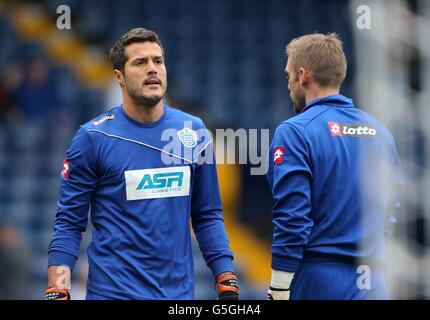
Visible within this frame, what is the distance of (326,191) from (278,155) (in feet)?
0.91

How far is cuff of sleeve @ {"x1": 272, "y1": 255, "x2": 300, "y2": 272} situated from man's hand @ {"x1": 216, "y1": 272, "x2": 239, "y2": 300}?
39 cm

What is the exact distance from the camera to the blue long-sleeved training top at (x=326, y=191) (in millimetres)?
4176

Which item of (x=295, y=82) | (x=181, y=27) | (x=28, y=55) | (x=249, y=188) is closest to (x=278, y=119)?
(x=249, y=188)

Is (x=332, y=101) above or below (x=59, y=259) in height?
above

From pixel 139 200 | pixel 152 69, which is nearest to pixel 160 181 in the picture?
pixel 139 200

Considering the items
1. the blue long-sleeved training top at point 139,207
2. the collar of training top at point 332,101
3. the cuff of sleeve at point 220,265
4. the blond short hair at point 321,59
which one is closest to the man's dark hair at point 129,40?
the blue long-sleeved training top at point 139,207

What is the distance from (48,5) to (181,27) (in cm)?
198

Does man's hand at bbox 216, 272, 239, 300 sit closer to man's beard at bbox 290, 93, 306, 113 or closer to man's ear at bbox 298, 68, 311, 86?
man's beard at bbox 290, 93, 306, 113

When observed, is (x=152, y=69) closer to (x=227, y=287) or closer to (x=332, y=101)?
(x=332, y=101)

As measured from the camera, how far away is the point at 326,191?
14.0ft

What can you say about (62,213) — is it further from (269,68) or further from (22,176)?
(269,68)

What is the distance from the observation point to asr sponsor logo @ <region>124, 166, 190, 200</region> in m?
4.50

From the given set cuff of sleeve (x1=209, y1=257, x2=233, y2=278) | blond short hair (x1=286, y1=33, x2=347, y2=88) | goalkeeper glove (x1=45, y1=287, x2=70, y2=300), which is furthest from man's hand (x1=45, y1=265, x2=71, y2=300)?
blond short hair (x1=286, y1=33, x2=347, y2=88)
